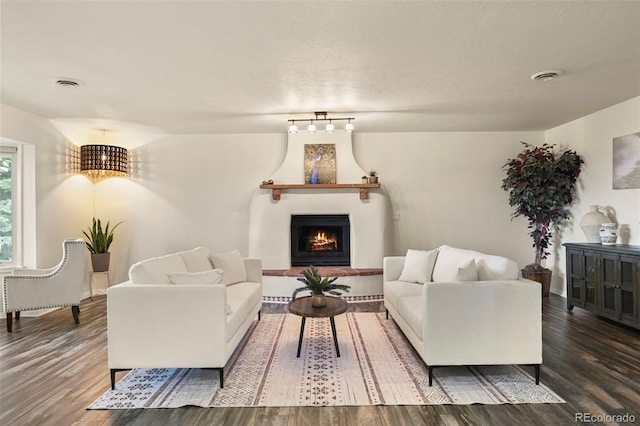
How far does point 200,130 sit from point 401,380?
471 centimetres

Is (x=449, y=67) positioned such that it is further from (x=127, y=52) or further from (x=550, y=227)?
(x=550, y=227)

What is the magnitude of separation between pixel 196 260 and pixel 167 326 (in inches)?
54.3

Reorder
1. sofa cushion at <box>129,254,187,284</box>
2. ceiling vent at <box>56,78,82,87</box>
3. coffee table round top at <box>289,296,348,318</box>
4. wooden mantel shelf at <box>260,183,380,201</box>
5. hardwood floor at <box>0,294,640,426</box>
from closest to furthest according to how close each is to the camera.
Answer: hardwood floor at <box>0,294,640,426</box> < sofa cushion at <box>129,254,187,284</box> < coffee table round top at <box>289,296,348,318</box> < ceiling vent at <box>56,78,82,87</box> < wooden mantel shelf at <box>260,183,380,201</box>

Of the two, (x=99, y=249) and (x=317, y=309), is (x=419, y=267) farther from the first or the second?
(x=99, y=249)

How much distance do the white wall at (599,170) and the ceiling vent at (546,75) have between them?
162 cm

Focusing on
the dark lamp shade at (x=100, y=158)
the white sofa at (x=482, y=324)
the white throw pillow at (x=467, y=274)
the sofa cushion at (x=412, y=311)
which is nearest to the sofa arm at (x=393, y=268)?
the sofa cushion at (x=412, y=311)

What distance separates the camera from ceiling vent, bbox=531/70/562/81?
3.28 m

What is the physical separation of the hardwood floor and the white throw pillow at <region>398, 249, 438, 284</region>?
129 centimetres

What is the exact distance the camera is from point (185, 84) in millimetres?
3578

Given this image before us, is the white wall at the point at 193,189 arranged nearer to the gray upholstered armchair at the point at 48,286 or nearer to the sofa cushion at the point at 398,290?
the gray upholstered armchair at the point at 48,286

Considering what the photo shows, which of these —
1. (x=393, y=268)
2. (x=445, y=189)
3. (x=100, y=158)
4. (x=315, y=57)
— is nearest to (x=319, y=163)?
(x=445, y=189)

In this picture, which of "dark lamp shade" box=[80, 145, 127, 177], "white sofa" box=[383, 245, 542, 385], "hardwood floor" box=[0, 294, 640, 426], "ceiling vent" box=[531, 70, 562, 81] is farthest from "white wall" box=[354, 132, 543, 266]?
"dark lamp shade" box=[80, 145, 127, 177]

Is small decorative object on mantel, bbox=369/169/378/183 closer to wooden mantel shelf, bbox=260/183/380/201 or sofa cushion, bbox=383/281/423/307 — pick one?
wooden mantel shelf, bbox=260/183/380/201

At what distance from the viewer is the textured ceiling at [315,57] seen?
2295mm
